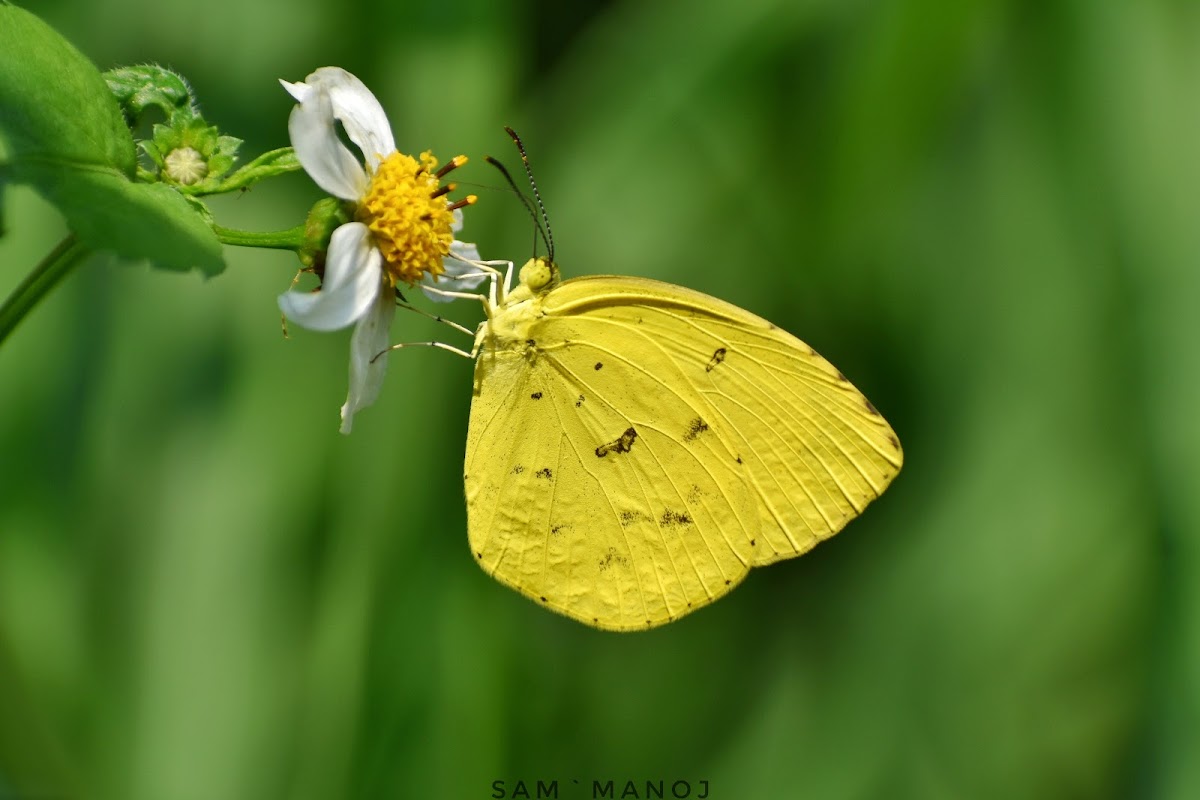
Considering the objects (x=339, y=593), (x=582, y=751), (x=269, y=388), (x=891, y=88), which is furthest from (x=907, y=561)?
(x=269, y=388)

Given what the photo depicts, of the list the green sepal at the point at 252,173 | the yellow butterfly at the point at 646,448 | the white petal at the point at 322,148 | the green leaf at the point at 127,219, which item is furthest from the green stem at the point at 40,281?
the yellow butterfly at the point at 646,448

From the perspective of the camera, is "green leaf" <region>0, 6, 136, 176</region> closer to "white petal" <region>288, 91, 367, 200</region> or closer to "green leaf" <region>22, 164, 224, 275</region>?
"green leaf" <region>22, 164, 224, 275</region>

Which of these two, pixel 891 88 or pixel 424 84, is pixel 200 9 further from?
pixel 891 88

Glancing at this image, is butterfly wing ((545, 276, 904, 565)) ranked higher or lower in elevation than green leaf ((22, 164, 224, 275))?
higher

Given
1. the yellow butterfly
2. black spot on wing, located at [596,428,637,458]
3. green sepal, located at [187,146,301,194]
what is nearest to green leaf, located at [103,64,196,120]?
green sepal, located at [187,146,301,194]

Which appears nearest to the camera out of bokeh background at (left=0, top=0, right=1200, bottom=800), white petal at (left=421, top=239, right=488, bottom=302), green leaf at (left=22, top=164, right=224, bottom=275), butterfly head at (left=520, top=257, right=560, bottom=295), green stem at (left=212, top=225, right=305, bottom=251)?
green leaf at (left=22, top=164, right=224, bottom=275)
